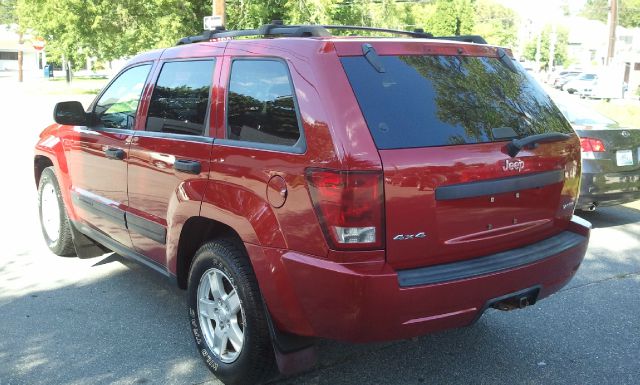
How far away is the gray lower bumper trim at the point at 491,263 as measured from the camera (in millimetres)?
2811

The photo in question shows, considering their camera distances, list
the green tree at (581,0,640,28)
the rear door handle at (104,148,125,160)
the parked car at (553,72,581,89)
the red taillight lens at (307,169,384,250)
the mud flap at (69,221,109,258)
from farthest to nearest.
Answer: the green tree at (581,0,640,28) < the parked car at (553,72,581,89) < the mud flap at (69,221,109,258) < the rear door handle at (104,148,125,160) < the red taillight lens at (307,169,384,250)

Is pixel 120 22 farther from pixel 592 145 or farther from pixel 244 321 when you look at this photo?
pixel 244 321

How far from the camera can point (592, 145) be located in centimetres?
670

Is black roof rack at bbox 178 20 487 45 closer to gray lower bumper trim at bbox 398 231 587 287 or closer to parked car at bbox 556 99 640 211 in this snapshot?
gray lower bumper trim at bbox 398 231 587 287

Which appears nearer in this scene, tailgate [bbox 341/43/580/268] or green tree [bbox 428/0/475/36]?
tailgate [bbox 341/43/580/268]

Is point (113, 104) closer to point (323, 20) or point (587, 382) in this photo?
point (587, 382)

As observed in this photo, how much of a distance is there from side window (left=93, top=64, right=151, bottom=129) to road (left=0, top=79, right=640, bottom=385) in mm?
1358

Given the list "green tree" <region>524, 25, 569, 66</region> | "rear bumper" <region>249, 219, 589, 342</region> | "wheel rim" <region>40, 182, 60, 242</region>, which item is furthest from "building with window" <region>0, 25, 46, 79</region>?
"rear bumper" <region>249, 219, 589, 342</region>

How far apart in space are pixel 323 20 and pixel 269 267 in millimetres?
19722

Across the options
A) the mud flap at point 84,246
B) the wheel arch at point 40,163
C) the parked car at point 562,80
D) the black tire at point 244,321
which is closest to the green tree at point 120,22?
the wheel arch at point 40,163

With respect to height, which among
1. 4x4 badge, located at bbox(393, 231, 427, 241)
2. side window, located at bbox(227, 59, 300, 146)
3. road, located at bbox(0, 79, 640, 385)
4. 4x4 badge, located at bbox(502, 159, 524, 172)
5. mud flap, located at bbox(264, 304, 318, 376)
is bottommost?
road, located at bbox(0, 79, 640, 385)

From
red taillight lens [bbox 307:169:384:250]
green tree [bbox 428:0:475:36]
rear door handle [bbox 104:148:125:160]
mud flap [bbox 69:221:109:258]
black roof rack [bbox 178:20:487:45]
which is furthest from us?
green tree [bbox 428:0:475:36]

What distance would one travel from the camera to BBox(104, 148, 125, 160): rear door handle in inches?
166

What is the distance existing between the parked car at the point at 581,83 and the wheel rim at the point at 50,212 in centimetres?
4146
